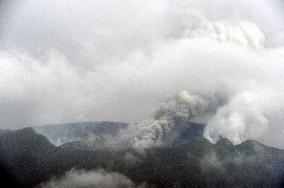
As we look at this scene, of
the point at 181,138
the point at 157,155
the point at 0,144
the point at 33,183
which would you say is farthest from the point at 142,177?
the point at 0,144

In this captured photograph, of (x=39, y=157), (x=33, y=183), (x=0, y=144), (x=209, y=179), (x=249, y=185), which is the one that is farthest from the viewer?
(x=39, y=157)

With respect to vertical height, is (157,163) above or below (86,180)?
above

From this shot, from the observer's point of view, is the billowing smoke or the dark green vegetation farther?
the dark green vegetation

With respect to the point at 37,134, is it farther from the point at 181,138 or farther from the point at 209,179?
the point at 209,179

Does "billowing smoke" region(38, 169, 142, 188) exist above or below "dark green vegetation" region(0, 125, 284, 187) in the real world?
below

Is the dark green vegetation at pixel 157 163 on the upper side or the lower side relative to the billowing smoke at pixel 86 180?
upper

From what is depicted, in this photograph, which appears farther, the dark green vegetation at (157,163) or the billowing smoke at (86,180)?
the dark green vegetation at (157,163)

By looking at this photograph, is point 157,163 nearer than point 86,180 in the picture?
No

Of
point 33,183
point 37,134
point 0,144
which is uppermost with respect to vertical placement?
point 37,134
